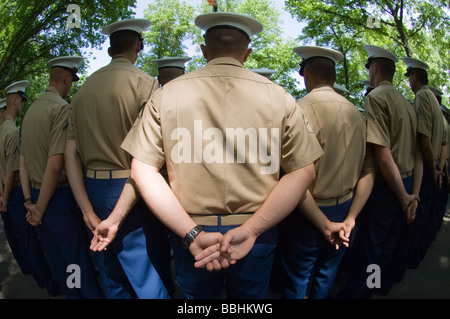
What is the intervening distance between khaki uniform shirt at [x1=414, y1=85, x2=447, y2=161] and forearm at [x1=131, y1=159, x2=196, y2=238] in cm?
275

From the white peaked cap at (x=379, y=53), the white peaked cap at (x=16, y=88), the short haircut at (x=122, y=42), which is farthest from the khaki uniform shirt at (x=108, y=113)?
the white peaked cap at (x=16, y=88)

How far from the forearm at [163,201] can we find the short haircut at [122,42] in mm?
1220

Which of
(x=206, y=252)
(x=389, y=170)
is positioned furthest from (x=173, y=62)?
(x=206, y=252)

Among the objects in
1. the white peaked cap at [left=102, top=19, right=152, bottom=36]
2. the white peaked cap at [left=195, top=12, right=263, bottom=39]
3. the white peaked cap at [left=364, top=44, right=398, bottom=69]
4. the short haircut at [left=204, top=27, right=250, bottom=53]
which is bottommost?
the short haircut at [left=204, top=27, right=250, bottom=53]

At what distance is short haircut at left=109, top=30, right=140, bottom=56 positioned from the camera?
99.4 inches

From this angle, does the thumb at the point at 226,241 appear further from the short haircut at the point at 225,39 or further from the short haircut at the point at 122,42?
the short haircut at the point at 122,42

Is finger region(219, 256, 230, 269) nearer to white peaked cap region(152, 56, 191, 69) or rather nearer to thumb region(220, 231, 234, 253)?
thumb region(220, 231, 234, 253)

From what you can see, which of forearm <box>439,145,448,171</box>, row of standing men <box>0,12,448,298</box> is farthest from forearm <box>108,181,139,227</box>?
forearm <box>439,145,448,171</box>

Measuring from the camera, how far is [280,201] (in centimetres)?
176

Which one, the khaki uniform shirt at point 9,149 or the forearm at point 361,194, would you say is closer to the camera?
the forearm at point 361,194

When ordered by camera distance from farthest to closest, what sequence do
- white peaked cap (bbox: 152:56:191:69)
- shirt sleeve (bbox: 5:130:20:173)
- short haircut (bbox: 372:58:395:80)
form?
1. white peaked cap (bbox: 152:56:191:69)
2. shirt sleeve (bbox: 5:130:20:173)
3. short haircut (bbox: 372:58:395:80)

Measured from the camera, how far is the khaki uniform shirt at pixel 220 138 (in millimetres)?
1733

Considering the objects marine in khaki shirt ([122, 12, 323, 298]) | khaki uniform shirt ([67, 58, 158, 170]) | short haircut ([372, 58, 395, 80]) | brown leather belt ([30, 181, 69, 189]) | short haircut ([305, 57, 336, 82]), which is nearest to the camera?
marine in khaki shirt ([122, 12, 323, 298])

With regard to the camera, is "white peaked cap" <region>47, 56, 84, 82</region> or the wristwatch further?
"white peaked cap" <region>47, 56, 84, 82</region>
